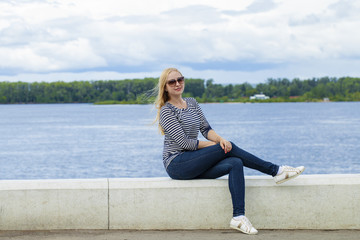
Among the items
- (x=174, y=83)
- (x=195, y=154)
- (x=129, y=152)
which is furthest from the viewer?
(x=129, y=152)

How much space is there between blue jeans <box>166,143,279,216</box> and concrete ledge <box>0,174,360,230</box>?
9 centimetres

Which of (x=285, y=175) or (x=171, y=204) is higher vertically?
(x=285, y=175)

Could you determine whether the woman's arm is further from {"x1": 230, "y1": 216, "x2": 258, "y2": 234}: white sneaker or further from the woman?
{"x1": 230, "y1": 216, "x2": 258, "y2": 234}: white sneaker

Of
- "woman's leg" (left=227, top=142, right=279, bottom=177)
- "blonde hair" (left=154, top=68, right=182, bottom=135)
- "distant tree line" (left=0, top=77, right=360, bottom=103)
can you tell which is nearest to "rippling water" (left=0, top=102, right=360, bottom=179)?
"blonde hair" (left=154, top=68, right=182, bottom=135)

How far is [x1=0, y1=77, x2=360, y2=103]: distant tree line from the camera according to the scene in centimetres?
12850

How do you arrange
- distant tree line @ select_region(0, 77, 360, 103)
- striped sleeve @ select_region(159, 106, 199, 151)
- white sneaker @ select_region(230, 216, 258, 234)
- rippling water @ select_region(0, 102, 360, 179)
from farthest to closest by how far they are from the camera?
distant tree line @ select_region(0, 77, 360, 103) → rippling water @ select_region(0, 102, 360, 179) → striped sleeve @ select_region(159, 106, 199, 151) → white sneaker @ select_region(230, 216, 258, 234)

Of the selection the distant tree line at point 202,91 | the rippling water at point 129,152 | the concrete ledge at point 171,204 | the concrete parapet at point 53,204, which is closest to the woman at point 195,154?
the concrete ledge at point 171,204

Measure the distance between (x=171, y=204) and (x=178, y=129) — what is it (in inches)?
26.2

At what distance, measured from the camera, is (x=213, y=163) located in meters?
4.88

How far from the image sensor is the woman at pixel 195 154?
469 centimetres

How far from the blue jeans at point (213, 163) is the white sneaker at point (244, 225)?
30 centimetres

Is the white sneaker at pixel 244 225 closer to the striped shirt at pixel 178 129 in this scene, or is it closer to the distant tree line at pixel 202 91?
the striped shirt at pixel 178 129

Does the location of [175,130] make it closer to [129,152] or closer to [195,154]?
[195,154]

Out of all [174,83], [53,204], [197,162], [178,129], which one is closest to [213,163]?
[197,162]
